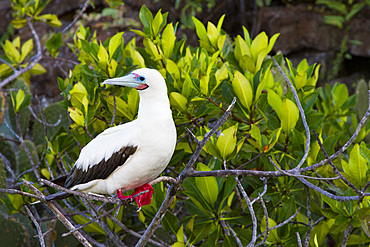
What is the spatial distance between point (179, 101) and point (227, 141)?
39cm

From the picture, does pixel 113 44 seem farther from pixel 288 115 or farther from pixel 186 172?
pixel 186 172

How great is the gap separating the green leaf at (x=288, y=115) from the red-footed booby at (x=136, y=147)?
70 cm

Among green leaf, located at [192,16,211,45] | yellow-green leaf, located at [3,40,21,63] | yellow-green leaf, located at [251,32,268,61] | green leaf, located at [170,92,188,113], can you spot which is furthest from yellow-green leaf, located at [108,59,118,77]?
yellow-green leaf, located at [3,40,21,63]

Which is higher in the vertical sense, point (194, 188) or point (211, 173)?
point (211, 173)

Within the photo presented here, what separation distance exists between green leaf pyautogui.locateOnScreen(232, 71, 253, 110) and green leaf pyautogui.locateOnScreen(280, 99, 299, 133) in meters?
0.17

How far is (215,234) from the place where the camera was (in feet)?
7.29

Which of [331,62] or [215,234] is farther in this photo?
[331,62]

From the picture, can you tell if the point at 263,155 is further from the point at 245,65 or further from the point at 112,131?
the point at 112,131

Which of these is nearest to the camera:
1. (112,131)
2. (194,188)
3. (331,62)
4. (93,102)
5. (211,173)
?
(211,173)

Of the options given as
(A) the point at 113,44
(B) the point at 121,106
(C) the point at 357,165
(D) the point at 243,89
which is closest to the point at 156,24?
(A) the point at 113,44

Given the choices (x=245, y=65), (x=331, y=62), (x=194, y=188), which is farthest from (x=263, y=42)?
(x=331, y=62)

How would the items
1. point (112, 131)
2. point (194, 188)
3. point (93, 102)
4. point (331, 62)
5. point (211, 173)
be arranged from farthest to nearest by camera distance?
point (331, 62)
point (93, 102)
point (194, 188)
point (112, 131)
point (211, 173)

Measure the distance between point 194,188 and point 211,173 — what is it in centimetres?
66

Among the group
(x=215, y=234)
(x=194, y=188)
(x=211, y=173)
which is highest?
(x=211, y=173)
